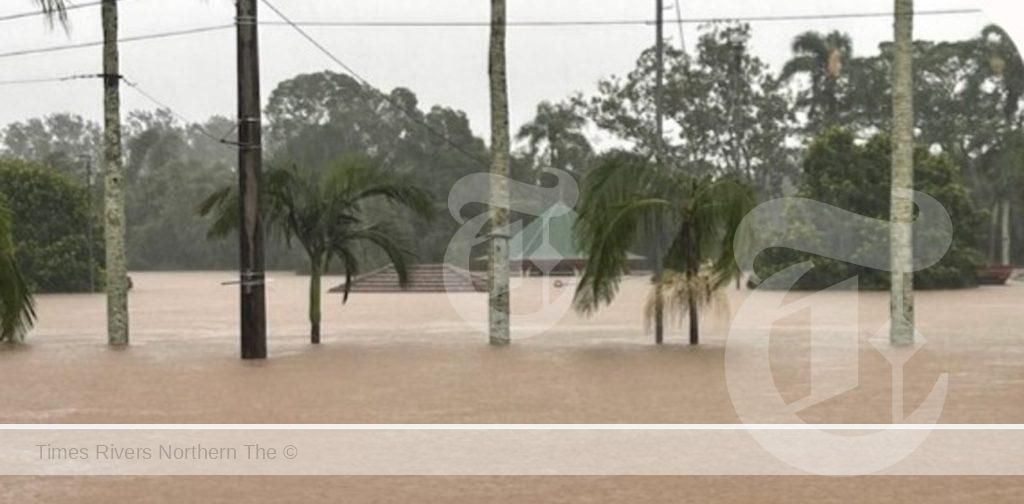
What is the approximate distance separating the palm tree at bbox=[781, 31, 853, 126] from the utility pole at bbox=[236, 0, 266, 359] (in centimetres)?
3769

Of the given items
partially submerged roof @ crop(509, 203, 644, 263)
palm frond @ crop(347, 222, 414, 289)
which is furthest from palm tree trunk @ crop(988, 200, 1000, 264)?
palm frond @ crop(347, 222, 414, 289)

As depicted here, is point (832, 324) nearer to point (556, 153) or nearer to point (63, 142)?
point (556, 153)

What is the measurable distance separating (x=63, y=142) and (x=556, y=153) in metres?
72.2

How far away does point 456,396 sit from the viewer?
10.0 m

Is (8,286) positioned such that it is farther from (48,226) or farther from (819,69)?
(819,69)

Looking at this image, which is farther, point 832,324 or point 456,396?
point 832,324

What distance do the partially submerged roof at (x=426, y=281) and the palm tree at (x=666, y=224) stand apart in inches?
759

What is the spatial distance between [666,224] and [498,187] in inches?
97.1

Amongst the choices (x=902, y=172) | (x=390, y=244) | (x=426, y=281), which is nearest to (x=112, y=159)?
(x=390, y=244)

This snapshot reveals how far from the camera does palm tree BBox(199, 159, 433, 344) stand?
1548cm

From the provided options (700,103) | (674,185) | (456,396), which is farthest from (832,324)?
(700,103)

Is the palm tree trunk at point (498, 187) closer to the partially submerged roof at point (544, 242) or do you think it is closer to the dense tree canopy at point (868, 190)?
the dense tree canopy at point (868, 190)

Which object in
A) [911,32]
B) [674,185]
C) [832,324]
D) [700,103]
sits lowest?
[832,324]
